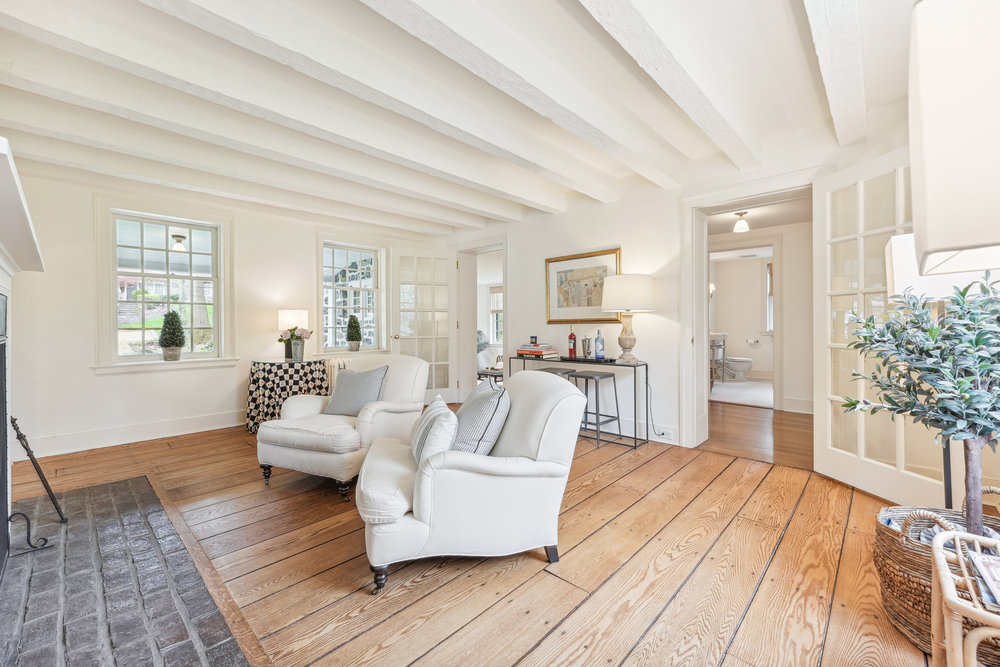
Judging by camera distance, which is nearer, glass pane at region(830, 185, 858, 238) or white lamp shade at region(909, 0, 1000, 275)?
white lamp shade at region(909, 0, 1000, 275)

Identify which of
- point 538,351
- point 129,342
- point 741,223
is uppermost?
point 741,223

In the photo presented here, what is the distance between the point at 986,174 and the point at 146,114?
326 centimetres

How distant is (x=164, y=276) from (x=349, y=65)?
10.8 ft

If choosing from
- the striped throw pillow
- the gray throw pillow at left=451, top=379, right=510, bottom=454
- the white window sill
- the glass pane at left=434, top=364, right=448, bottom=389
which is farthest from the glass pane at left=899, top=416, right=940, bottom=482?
the white window sill

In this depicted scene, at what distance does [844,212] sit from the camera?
281 cm

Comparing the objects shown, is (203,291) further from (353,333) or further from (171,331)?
(353,333)

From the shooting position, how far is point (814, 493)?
8.89ft

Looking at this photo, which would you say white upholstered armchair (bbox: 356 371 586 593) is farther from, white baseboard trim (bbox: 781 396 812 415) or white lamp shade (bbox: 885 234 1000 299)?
white baseboard trim (bbox: 781 396 812 415)

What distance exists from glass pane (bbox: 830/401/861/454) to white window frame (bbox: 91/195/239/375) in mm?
5107

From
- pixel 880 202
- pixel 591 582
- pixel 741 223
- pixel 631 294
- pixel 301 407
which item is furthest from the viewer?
pixel 741 223

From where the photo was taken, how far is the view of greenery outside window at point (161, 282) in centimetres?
393

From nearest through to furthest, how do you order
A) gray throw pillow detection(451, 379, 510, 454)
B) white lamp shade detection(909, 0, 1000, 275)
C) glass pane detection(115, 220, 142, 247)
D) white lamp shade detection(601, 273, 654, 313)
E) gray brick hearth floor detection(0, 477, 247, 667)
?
white lamp shade detection(909, 0, 1000, 275) < gray brick hearth floor detection(0, 477, 247, 667) < gray throw pillow detection(451, 379, 510, 454) < white lamp shade detection(601, 273, 654, 313) < glass pane detection(115, 220, 142, 247)

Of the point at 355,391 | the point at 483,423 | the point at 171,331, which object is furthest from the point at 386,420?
the point at 171,331

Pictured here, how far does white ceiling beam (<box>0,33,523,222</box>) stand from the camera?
2076 mm
